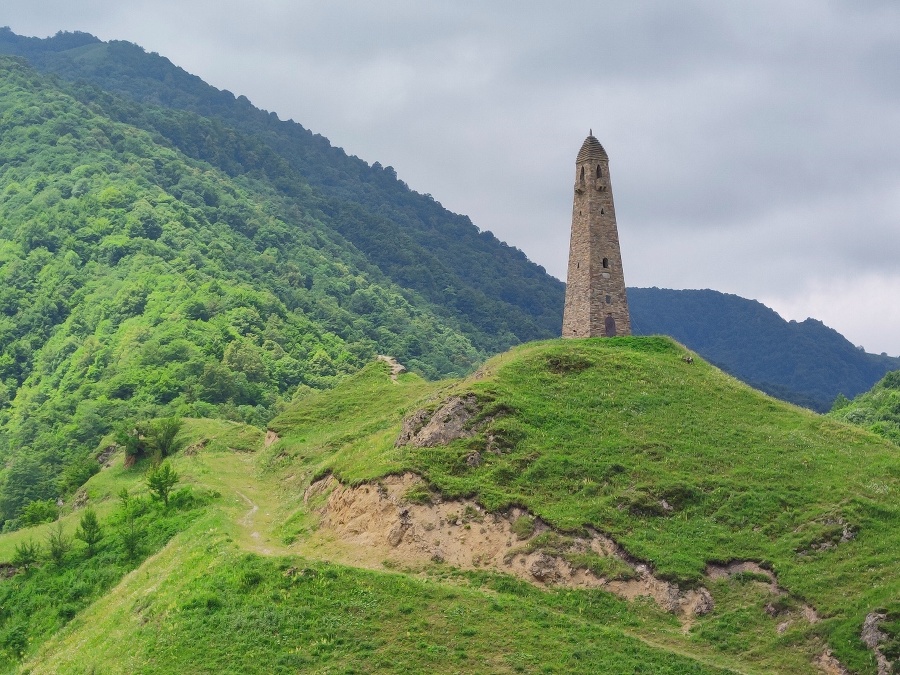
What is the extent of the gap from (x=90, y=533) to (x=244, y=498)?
6.85 m

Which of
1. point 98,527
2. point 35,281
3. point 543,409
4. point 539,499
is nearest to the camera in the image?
point 539,499

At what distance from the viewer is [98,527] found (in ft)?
155

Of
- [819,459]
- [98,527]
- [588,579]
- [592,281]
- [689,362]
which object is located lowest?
[98,527]

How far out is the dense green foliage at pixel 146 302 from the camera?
102 m

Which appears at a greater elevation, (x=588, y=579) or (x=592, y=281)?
(x=592, y=281)

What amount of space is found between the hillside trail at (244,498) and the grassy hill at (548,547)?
0.76 ft

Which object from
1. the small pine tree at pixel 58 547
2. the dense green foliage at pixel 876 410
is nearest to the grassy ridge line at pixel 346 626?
the small pine tree at pixel 58 547

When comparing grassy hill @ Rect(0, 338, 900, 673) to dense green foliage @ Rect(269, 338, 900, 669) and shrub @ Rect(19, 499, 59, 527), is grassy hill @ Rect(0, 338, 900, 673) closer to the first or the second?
dense green foliage @ Rect(269, 338, 900, 669)

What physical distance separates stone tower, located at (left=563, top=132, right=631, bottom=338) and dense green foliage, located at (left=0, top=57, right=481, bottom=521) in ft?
105

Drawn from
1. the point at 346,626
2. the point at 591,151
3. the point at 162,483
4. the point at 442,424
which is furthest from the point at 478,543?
the point at 591,151

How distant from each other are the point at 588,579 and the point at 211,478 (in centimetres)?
2401

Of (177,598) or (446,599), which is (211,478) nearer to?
(177,598)

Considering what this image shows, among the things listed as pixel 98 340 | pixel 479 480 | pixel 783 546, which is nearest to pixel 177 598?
pixel 479 480

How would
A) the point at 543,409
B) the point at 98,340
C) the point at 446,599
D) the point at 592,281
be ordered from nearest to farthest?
the point at 446,599 → the point at 543,409 → the point at 592,281 → the point at 98,340
